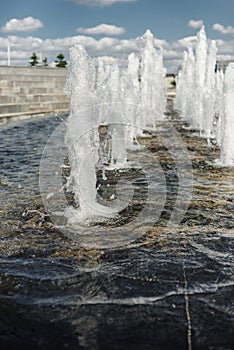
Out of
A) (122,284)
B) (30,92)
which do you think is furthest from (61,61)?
(122,284)

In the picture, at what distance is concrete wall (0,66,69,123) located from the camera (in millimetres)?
18172

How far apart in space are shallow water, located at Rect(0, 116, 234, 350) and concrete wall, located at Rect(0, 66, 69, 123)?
1217cm

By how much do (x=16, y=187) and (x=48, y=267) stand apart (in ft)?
9.67

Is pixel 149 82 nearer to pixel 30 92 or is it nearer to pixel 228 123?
pixel 30 92

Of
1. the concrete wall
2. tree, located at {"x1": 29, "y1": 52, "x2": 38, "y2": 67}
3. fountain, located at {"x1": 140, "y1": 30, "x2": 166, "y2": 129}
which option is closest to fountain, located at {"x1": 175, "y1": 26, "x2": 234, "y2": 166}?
fountain, located at {"x1": 140, "y1": 30, "x2": 166, "y2": 129}

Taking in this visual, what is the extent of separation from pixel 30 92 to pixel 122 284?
68.0 ft

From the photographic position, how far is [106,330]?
279cm

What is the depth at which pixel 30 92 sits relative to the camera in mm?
23031

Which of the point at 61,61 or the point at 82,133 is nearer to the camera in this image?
the point at 82,133

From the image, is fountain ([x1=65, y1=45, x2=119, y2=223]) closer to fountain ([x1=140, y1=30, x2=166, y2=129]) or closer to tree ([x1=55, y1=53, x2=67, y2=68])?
fountain ([x1=140, y1=30, x2=166, y2=129])

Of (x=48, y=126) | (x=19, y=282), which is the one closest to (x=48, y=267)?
(x=19, y=282)

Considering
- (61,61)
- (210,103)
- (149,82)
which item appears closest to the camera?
(210,103)

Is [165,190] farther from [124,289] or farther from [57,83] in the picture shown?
[57,83]

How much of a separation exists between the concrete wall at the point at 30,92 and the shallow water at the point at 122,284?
12168 millimetres
